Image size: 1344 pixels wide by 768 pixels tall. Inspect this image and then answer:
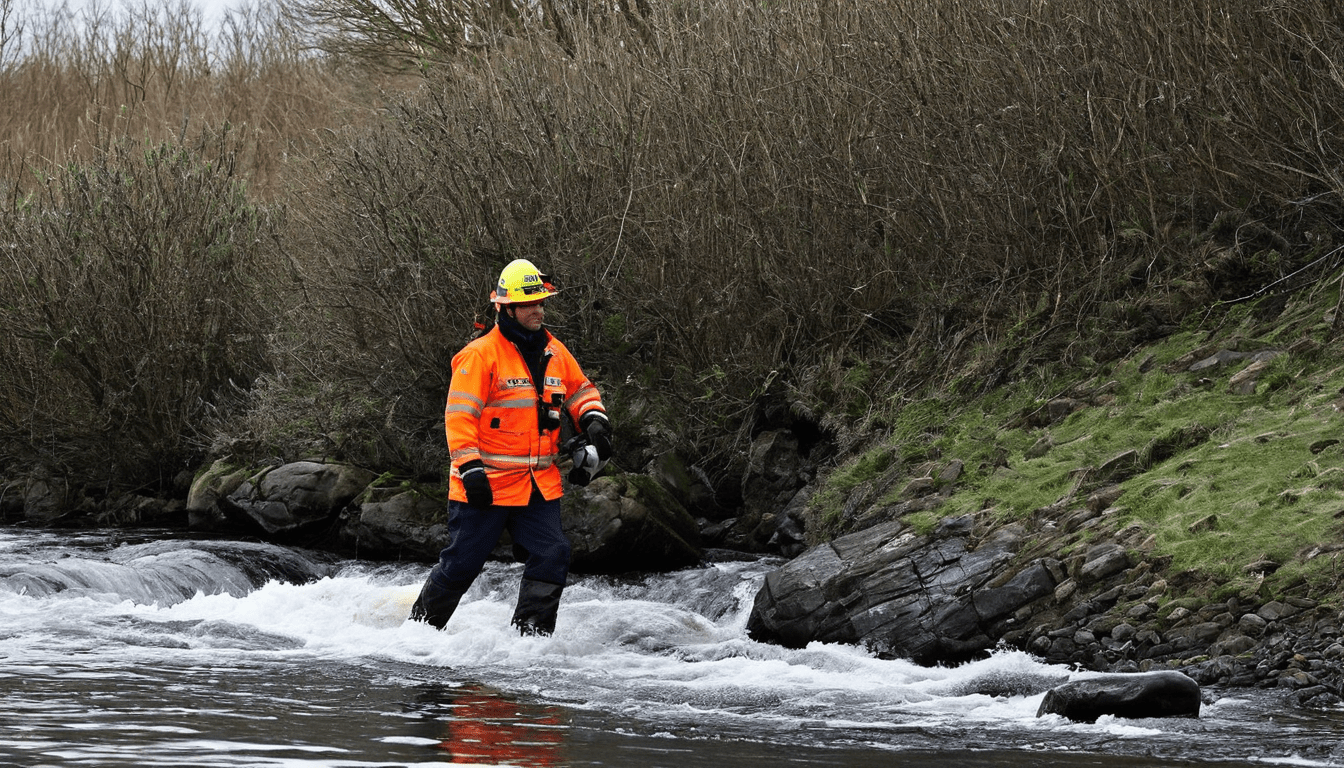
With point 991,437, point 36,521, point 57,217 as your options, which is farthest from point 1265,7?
point 36,521

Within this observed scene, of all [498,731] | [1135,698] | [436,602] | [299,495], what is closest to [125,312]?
[299,495]

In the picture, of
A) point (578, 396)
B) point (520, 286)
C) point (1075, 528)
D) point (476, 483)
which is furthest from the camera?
point (578, 396)

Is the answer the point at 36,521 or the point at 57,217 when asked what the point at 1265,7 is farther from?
the point at 36,521

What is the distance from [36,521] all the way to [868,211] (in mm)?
10004

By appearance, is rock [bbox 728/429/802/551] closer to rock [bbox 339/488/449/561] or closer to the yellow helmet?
rock [bbox 339/488/449/561]

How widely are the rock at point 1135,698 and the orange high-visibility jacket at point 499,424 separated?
3.37 m

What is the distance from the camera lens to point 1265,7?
949 centimetres

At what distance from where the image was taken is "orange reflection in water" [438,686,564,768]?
205 inches

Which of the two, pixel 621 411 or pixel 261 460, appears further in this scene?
pixel 261 460

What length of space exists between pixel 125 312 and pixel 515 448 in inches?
356

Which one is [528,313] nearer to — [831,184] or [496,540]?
[496,540]

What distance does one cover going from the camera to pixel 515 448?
827cm

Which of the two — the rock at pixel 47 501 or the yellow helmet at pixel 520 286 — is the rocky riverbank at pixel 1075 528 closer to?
the yellow helmet at pixel 520 286

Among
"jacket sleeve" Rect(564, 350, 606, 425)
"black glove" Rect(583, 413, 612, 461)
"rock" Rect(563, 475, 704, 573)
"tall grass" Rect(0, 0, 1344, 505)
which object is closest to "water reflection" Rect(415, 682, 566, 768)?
"black glove" Rect(583, 413, 612, 461)
